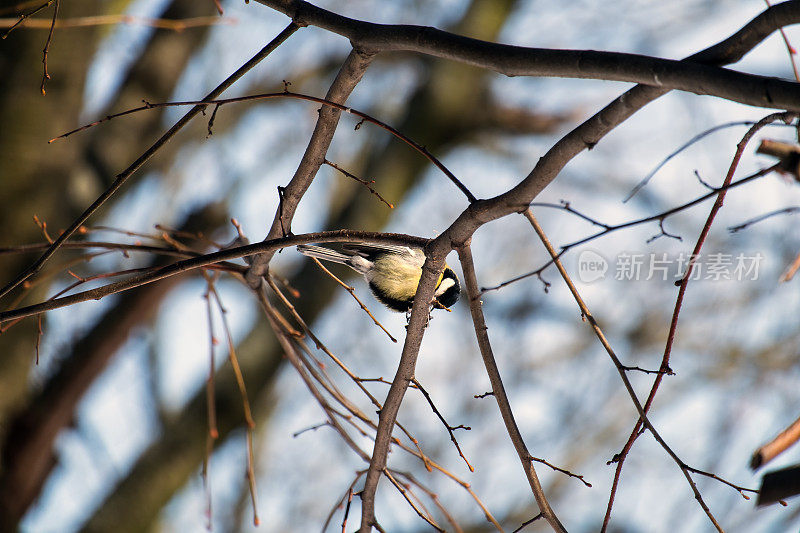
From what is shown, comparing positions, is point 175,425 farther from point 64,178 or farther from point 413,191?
point 413,191

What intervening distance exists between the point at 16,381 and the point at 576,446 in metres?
4.71

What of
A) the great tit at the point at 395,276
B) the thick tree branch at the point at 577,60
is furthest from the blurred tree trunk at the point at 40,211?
the thick tree branch at the point at 577,60

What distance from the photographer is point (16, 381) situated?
9.78 feet

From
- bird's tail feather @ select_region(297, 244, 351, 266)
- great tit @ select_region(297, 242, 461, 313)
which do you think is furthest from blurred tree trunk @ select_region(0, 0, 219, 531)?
great tit @ select_region(297, 242, 461, 313)

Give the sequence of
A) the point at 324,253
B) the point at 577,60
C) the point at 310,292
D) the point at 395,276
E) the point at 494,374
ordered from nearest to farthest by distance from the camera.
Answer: the point at 577,60, the point at 494,374, the point at 324,253, the point at 395,276, the point at 310,292

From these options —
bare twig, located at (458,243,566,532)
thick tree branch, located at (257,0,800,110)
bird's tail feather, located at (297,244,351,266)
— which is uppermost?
bird's tail feather, located at (297,244,351,266)

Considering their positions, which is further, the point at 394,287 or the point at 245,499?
the point at 245,499

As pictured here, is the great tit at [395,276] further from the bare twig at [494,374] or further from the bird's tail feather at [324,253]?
the bare twig at [494,374]

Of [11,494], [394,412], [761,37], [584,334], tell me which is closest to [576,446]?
[584,334]

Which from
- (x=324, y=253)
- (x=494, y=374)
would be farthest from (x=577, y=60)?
(x=324, y=253)

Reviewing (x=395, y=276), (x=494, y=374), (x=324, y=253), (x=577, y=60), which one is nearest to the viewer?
(x=577, y=60)

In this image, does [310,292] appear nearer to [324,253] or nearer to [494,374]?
[324,253]

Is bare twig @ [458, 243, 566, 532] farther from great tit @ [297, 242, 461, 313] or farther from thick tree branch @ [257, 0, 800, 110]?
great tit @ [297, 242, 461, 313]

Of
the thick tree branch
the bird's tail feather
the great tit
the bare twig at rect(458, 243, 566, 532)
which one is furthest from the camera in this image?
the great tit
